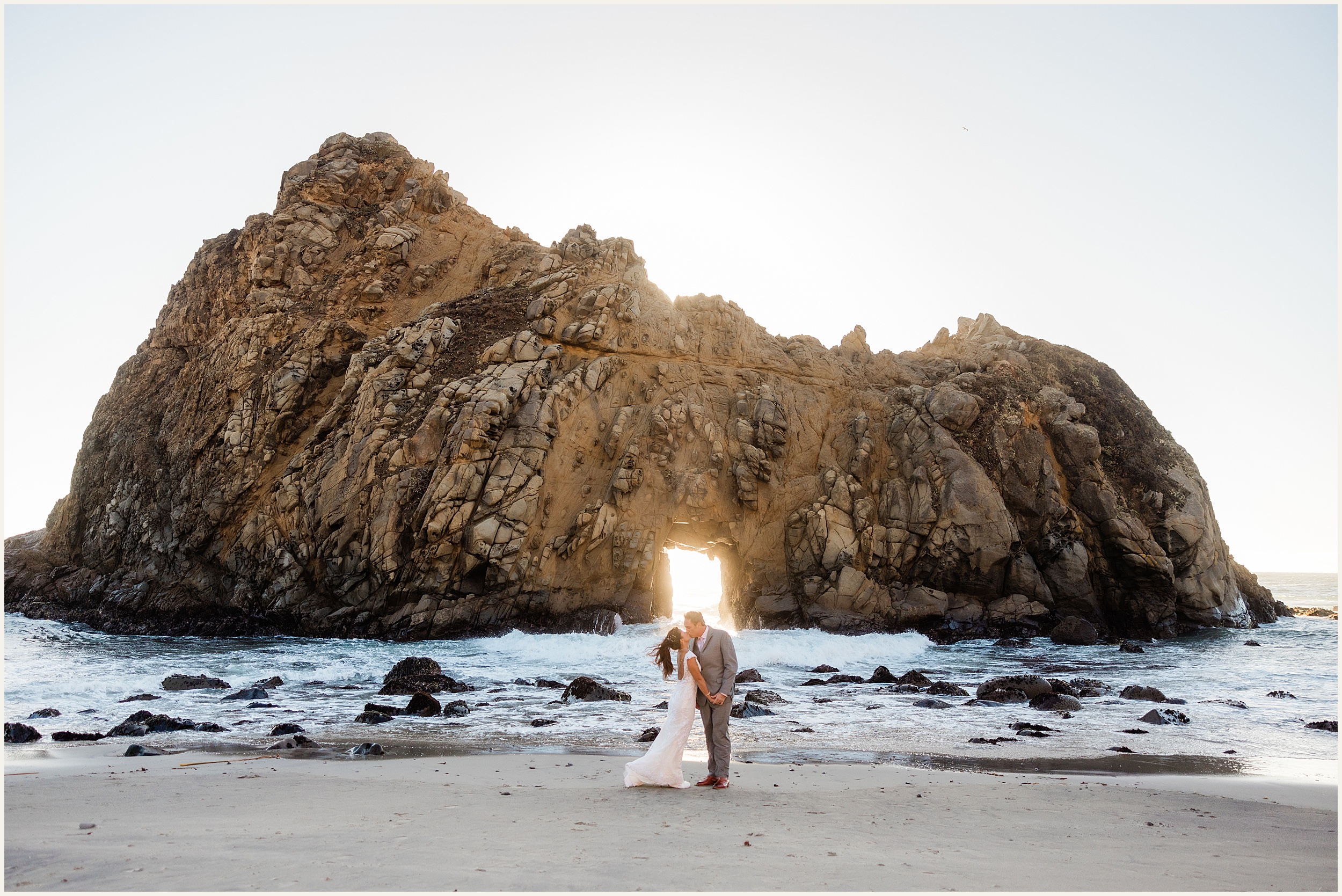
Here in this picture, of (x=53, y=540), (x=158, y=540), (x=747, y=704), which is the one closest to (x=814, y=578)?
(x=747, y=704)

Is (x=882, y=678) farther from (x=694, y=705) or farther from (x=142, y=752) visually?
(x=142, y=752)

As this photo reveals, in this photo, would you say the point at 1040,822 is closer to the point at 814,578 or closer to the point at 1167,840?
the point at 1167,840

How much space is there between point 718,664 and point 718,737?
2.44ft

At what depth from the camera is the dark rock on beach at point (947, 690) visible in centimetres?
1581

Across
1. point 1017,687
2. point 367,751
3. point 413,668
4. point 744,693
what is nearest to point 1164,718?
point 1017,687

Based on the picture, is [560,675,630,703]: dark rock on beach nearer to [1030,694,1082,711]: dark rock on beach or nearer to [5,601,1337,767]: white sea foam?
[5,601,1337,767]: white sea foam

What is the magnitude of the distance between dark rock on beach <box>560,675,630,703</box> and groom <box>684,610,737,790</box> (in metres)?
6.97

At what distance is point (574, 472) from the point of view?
28922 mm

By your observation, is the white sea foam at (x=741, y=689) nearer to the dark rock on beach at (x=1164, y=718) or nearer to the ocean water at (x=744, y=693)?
the ocean water at (x=744, y=693)

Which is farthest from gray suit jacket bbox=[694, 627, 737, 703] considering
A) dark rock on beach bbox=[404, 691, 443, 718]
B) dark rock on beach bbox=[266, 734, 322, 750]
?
dark rock on beach bbox=[404, 691, 443, 718]

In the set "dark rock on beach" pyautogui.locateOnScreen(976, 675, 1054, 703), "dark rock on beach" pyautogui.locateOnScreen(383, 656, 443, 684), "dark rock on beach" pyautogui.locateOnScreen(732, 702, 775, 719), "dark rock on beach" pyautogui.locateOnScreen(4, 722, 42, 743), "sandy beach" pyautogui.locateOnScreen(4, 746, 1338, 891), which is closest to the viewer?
"sandy beach" pyautogui.locateOnScreen(4, 746, 1338, 891)

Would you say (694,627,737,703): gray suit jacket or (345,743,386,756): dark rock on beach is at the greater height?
(694,627,737,703): gray suit jacket

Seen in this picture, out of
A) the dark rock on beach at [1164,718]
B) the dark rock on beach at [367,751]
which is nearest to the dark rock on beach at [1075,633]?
the dark rock on beach at [1164,718]

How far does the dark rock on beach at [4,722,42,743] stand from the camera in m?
10.3
